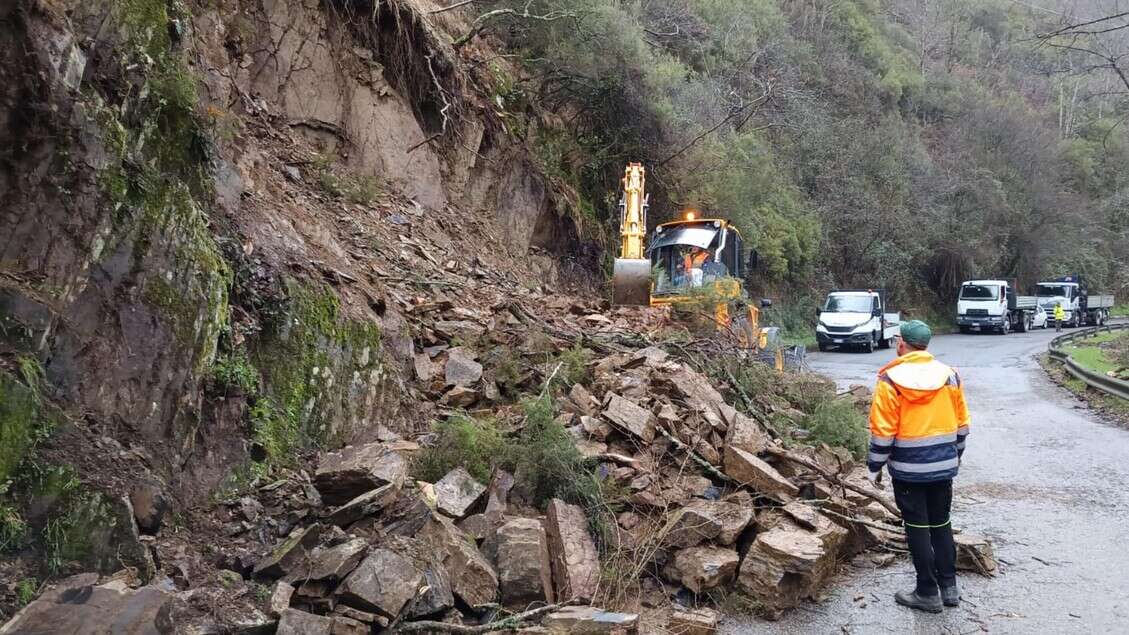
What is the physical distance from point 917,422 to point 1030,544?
2.03 metres

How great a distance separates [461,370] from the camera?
7121 mm

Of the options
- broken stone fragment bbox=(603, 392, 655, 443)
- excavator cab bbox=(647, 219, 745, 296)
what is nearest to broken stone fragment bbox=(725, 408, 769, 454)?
broken stone fragment bbox=(603, 392, 655, 443)

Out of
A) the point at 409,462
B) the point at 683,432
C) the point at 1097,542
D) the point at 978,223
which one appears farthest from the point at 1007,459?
the point at 978,223

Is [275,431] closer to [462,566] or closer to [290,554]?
[290,554]

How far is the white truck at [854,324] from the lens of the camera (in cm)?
2397

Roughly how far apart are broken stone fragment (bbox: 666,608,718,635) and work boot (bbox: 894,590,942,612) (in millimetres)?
1244

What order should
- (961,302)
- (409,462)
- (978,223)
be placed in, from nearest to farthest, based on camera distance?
(409,462) < (961,302) < (978,223)

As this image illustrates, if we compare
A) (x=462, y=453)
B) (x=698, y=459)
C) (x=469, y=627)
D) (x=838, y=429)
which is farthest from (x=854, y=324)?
(x=469, y=627)

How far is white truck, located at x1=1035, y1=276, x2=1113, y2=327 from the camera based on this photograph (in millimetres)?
36125

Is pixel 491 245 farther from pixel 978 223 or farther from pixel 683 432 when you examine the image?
pixel 978 223

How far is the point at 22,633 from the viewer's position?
3.03 m

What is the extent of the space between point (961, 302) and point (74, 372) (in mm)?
34653

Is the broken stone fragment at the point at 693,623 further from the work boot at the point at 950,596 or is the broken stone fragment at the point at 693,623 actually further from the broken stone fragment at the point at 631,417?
the broken stone fragment at the point at 631,417

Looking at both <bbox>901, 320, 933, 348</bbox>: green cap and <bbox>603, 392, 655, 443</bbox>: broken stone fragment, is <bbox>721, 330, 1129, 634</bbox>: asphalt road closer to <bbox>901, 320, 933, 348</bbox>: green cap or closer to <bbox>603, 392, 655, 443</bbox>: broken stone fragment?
<bbox>901, 320, 933, 348</bbox>: green cap
